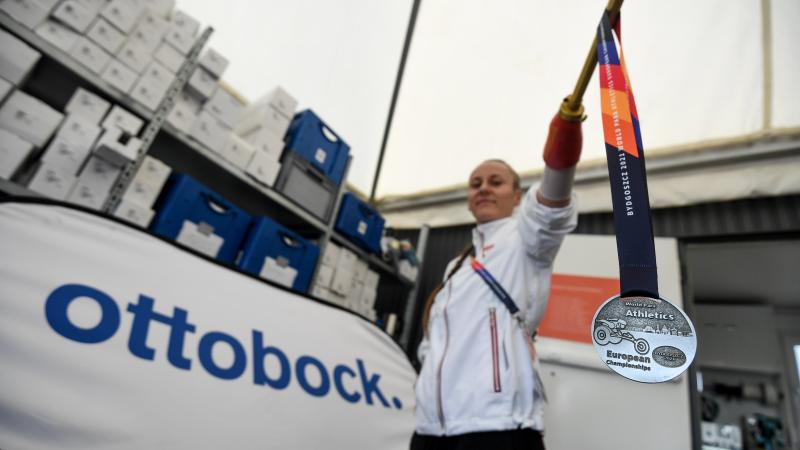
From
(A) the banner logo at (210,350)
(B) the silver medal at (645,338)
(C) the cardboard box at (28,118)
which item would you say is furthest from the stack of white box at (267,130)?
(B) the silver medal at (645,338)

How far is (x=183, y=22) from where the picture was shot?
1527 mm

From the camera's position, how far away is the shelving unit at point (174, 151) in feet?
3.96

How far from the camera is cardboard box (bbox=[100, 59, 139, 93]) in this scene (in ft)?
4.26

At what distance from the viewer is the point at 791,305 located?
13.0 feet

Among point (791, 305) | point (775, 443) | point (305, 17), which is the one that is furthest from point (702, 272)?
point (305, 17)

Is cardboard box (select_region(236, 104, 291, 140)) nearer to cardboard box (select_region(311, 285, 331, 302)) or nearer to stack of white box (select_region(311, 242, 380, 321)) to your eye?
stack of white box (select_region(311, 242, 380, 321))

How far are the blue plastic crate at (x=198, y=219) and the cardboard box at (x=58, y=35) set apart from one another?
1.68 ft

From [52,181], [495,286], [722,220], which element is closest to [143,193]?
[52,181]

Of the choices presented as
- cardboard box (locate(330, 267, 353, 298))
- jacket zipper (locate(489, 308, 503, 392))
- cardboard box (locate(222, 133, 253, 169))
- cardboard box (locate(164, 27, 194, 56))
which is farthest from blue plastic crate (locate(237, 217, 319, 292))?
jacket zipper (locate(489, 308, 503, 392))

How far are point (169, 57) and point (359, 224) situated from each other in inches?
46.8

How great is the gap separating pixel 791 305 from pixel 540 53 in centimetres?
403

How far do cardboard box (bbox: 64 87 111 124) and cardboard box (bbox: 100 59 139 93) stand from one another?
0.24 feet

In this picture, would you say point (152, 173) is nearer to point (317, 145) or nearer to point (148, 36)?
point (148, 36)

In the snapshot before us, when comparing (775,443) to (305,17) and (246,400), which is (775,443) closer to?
(246,400)
